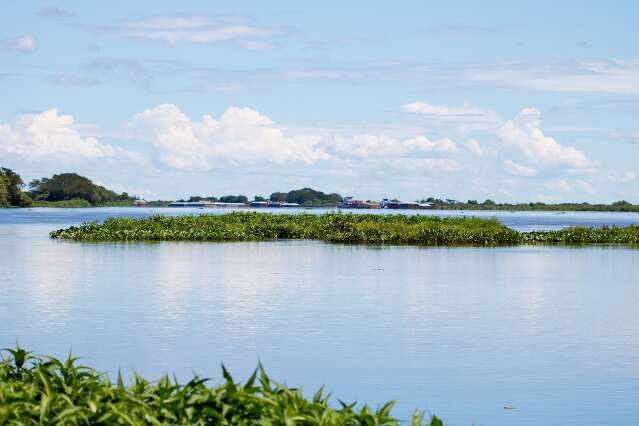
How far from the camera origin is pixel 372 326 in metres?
18.8

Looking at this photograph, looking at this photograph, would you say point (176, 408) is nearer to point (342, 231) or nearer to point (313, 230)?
point (342, 231)

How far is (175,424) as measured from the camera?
6.97m

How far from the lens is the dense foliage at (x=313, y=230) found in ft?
165

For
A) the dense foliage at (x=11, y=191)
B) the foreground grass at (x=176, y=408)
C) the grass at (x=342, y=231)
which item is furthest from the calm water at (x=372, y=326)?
the dense foliage at (x=11, y=191)

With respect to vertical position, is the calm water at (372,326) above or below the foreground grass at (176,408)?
below

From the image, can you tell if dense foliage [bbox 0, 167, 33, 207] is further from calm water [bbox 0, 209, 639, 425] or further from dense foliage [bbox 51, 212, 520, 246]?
calm water [bbox 0, 209, 639, 425]

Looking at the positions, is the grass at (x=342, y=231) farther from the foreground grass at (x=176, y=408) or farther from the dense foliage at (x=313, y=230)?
the foreground grass at (x=176, y=408)

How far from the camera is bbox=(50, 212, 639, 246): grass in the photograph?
50469 millimetres

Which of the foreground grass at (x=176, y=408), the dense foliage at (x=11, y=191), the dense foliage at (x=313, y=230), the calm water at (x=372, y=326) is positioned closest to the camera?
the foreground grass at (x=176, y=408)

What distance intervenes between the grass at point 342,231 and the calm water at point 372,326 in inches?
573

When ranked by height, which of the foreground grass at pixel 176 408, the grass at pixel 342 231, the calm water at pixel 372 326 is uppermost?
the grass at pixel 342 231

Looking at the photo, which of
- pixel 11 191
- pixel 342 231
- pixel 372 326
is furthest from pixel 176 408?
pixel 11 191

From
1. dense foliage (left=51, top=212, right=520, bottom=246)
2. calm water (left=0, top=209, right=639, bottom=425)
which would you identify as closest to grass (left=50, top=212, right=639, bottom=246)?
dense foliage (left=51, top=212, right=520, bottom=246)

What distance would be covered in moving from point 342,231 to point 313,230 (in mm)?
2036
